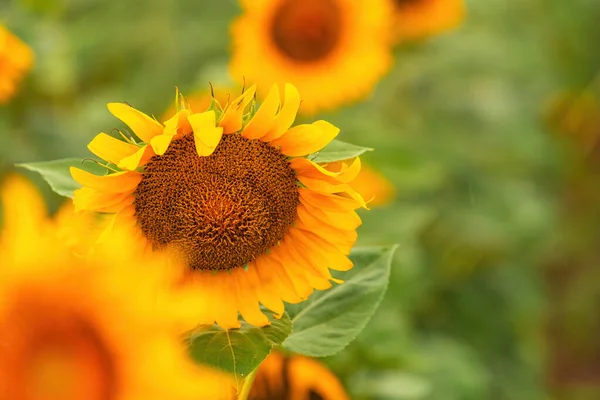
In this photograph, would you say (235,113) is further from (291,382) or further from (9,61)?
(9,61)

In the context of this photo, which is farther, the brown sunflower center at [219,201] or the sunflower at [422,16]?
the sunflower at [422,16]

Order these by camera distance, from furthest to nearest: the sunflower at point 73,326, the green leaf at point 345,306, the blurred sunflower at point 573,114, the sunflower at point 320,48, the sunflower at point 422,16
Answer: the blurred sunflower at point 573,114 < the sunflower at point 422,16 < the sunflower at point 320,48 < the green leaf at point 345,306 < the sunflower at point 73,326

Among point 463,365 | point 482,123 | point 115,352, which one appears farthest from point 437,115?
point 115,352

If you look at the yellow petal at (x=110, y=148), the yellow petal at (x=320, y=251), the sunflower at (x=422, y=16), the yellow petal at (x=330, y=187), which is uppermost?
the yellow petal at (x=110, y=148)

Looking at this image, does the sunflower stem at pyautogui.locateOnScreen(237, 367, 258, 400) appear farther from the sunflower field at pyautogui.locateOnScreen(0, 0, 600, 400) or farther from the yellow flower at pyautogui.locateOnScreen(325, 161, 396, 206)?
the yellow flower at pyautogui.locateOnScreen(325, 161, 396, 206)

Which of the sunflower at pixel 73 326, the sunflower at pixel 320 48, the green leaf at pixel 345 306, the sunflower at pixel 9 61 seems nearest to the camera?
the sunflower at pixel 73 326

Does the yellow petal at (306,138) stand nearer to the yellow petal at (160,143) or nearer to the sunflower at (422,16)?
the yellow petal at (160,143)

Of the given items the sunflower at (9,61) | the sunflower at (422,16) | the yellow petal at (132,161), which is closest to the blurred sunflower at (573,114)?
the sunflower at (422,16)

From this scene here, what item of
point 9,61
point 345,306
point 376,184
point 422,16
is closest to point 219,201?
point 345,306
